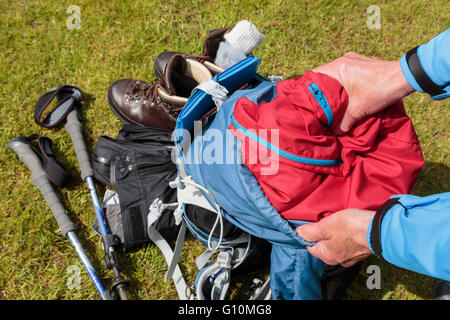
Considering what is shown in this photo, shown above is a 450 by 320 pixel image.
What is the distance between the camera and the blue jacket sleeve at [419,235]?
33.1 inches

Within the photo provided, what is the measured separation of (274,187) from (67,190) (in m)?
1.36

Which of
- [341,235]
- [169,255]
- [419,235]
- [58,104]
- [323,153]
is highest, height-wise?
[58,104]

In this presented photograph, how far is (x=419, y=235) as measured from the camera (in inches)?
34.3

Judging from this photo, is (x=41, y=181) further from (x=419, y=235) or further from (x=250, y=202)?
(x=419, y=235)

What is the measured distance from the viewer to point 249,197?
1.30 m

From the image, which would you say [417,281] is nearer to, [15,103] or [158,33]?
[158,33]

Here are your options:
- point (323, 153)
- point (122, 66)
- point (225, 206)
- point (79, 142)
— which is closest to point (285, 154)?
point (323, 153)

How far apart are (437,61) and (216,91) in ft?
2.79

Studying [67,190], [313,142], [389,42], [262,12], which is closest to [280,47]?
[262,12]

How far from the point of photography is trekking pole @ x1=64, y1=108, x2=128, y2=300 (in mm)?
1697

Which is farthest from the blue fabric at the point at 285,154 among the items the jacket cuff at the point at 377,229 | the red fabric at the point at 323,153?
the jacket cuff at the point at 377,229

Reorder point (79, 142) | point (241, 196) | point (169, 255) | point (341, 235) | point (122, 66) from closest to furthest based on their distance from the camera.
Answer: point (341, 235) → point (241, 196) → point (169, 255) → point (79, 142) → point (122, 66)

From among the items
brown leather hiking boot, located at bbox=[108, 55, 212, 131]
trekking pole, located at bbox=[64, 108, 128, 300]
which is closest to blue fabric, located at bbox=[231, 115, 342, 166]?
brown leather hiking boot, located at bbox=[108, 55, 212, 131]

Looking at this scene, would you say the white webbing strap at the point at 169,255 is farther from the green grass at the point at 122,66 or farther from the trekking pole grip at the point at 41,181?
the trekking pole grip at the point at 41,181
